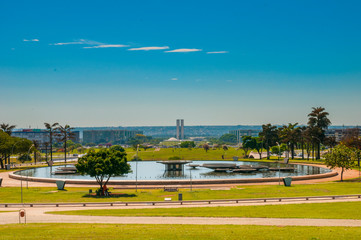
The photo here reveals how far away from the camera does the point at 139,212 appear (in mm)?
35906

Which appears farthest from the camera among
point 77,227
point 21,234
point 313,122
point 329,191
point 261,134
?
point 261,134

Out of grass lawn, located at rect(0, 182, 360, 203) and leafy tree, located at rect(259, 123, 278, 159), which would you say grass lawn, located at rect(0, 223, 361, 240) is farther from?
leafy tree, located at rect(259, 123, 278, 159)

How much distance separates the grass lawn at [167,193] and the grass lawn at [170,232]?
1758cm

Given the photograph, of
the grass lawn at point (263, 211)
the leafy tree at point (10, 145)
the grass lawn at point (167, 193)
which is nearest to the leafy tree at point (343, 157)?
the grass lawn at point (167, 193)

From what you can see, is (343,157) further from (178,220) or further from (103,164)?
(178,220)

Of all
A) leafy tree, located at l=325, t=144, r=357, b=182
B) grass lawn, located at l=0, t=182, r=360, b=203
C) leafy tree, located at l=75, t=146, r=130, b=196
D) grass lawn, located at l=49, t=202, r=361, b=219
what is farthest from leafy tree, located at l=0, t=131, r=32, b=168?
leafy tree, located at l=325, t=144, r=357, b=182

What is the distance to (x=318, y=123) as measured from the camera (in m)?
109

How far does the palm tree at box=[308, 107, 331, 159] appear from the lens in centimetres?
10606

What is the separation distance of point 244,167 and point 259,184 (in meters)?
23.6

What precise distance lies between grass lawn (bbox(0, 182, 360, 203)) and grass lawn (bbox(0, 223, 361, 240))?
1758 centimetres

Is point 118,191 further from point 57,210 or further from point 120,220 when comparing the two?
point 120,220

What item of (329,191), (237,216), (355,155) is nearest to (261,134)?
(355,155)

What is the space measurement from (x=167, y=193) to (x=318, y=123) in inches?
2871

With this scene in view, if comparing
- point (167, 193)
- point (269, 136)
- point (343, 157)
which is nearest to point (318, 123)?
point (269, 136)
